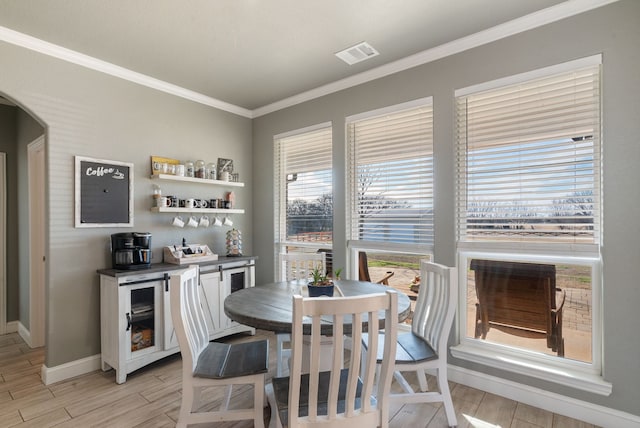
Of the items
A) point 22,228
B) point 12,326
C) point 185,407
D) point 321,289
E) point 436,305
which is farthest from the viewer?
point 12,326

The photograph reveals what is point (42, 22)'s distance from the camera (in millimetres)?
2346

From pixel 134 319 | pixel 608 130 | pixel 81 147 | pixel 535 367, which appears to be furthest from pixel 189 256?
pixel 608 130

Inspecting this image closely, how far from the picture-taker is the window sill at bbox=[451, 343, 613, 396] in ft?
6.89

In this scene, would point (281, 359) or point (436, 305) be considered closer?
point (436, 305)

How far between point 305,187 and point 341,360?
2.67 meters

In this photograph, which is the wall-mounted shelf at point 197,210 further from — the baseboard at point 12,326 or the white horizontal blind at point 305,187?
the baseboard at point 12,326

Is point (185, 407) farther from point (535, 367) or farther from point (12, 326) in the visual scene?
point (12, 326)

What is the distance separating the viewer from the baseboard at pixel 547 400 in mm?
2039

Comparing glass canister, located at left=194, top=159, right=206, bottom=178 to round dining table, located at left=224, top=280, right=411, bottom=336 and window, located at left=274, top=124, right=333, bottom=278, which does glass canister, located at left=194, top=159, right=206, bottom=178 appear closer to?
window, located at left=274, top=124, right=333, bottom=278

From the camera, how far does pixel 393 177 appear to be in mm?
3115

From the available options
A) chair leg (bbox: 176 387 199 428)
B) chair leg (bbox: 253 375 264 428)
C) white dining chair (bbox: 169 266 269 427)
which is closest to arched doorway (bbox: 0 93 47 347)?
white dining chair (bbox: 169 266 269 427)

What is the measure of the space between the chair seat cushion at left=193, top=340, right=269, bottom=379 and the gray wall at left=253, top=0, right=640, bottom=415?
1.68 meters

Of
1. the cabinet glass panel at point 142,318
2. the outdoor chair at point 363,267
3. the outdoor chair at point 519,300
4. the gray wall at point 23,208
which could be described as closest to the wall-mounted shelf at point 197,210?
the cabinet glass panel at point 142,318

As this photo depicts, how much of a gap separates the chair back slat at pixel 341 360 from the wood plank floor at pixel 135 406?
2.85 ft
